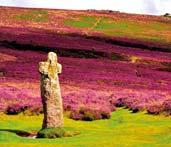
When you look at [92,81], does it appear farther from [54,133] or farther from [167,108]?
[54,133]

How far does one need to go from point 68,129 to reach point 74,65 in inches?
1633

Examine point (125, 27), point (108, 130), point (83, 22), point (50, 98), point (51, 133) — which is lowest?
point (51, 133)

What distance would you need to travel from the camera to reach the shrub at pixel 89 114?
1591 inches

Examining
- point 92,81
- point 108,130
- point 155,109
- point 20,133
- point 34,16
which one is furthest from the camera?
point 34,16

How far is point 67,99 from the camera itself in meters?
47.2

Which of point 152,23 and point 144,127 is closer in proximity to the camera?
point 144,127

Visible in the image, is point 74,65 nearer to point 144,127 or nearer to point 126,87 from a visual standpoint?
point 126,87

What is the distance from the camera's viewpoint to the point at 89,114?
40375 mm

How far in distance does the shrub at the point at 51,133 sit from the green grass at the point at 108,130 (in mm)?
962

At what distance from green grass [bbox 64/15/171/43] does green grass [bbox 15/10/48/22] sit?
5.17 metres

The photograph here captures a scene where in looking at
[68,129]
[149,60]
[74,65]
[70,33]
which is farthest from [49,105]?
[70,33]

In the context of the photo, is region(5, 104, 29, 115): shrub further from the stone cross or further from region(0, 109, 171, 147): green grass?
the stone cross

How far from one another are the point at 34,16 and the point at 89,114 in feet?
347

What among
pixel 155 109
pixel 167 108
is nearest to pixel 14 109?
pixel 155 109
